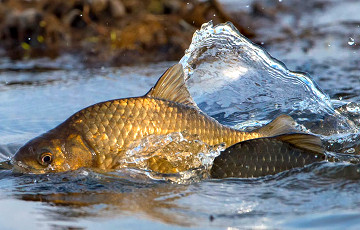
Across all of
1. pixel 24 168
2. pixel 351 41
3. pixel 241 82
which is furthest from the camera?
pixel 351 41

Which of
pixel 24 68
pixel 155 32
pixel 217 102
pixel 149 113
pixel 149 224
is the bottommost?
pixel 149 224

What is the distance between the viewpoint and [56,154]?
13.6 ft

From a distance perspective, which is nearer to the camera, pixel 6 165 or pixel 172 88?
pixel 172 88

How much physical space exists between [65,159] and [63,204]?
0.48 metres

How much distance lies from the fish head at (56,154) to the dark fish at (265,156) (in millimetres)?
834

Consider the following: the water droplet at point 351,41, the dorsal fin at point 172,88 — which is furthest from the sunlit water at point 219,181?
the water droplet at point 351,41

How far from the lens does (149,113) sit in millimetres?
4148

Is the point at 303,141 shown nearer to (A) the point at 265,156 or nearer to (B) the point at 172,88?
(A) the point at 265,156

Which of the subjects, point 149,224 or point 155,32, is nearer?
point 149,224

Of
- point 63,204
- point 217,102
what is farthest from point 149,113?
point 217,102

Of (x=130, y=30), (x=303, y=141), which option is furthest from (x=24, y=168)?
(x=130, y=30)

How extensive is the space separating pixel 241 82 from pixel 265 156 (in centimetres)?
210

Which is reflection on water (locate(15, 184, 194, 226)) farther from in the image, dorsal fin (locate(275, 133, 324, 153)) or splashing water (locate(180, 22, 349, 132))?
splashing water (locate(180, 22, 349, 132))

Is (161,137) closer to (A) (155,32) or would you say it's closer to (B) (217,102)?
(B) (217,102)
